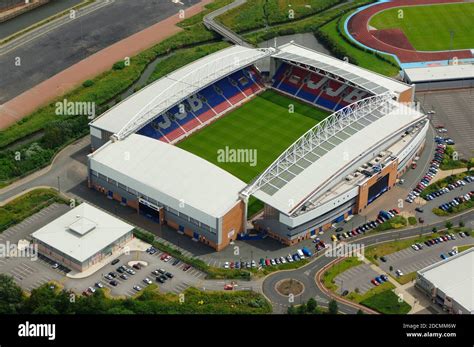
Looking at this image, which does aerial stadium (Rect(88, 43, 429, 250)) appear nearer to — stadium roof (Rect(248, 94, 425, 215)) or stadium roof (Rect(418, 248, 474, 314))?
stadium roof (Rect(248, 94, 425, 215))

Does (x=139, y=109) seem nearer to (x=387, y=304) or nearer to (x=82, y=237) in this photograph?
(x=82, y=237)

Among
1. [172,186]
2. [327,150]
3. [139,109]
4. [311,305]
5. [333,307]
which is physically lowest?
[311,305]

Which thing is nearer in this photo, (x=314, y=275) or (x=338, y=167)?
(x=314, y=275)

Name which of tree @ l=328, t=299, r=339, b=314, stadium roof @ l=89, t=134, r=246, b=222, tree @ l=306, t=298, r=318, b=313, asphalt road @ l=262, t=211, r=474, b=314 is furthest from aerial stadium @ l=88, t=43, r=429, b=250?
tree @ l=328, t=299, r=339, b=314
